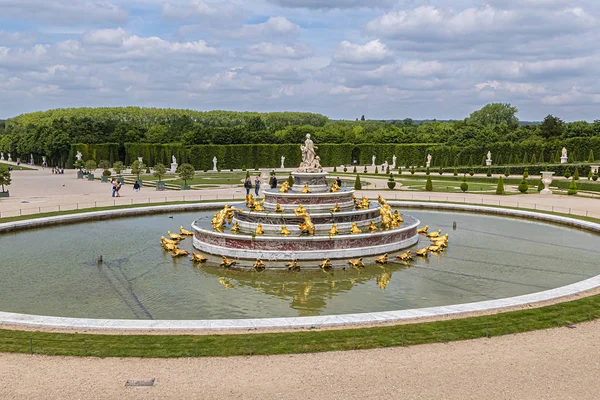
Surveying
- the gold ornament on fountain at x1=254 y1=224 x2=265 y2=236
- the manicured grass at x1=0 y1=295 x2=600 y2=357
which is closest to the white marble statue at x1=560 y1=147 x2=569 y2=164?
the gold ornament on fountain at x1=254 y1=224 x2=265 y2=236

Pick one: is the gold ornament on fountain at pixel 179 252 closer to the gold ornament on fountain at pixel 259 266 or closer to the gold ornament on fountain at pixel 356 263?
the gold ornament on fountain at pixel 259 266

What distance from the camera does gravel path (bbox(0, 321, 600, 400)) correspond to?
1132 cm

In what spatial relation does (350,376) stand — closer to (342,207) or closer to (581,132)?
(342,207)

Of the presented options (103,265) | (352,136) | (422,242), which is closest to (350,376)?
(103,265)

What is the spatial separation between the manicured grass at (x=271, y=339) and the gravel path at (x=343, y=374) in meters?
0.34

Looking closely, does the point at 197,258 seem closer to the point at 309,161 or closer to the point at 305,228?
the point at 305,228

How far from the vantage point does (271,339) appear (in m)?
14.2

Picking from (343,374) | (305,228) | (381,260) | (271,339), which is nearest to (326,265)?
(381,260)

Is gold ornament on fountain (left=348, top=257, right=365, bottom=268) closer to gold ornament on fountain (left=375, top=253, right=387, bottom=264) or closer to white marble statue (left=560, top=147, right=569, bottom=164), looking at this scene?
gold ornament on fountain (left=375, top=253, right=387, bottom=264)

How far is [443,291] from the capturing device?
64.7ft

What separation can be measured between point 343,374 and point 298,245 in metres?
12.3

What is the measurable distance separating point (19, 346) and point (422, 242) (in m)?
19.3

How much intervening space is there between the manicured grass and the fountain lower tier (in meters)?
9.33

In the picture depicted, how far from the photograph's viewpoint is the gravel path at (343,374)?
37.1 ft
